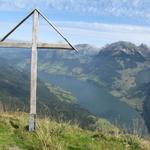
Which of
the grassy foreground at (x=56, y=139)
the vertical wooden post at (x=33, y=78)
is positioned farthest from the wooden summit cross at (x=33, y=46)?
the grassy foreground at (x=56, y=139)

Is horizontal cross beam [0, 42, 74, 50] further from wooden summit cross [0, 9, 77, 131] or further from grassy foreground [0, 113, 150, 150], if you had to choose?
grassy foreground [0, 113, 150, 150]

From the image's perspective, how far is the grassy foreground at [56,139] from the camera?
12227mm

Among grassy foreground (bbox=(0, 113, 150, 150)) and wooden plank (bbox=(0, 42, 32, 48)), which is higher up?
wooden plank (bbox=(0, 42, 32, 48))

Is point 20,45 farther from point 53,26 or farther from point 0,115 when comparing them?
point 0,115

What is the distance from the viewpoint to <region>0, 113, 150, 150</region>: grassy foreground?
12.2 m

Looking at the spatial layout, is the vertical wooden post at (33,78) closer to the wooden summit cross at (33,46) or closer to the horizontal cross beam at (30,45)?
the wooden summit cross at (33,46)

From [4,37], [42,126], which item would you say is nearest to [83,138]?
[42,126]

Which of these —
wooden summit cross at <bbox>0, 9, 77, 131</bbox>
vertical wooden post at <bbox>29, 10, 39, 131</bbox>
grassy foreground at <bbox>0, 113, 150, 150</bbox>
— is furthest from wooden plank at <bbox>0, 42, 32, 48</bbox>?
grassy foreground at <bbox>0, 113, 150, 150</bbox>

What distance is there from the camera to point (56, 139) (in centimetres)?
1261

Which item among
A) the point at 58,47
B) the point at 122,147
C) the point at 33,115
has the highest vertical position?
the point at 58,47

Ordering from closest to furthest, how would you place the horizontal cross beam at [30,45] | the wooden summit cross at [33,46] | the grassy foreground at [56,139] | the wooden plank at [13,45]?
the grassy foreground at [56,139] → the wooden summit cross at [33,46] → the horizontal cross beam at [30,45] → the wooden plank at [13,45]

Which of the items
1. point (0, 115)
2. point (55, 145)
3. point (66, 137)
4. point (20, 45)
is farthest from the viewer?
point (0, 115)

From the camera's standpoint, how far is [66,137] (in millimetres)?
14297

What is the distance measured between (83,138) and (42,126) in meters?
1.63
